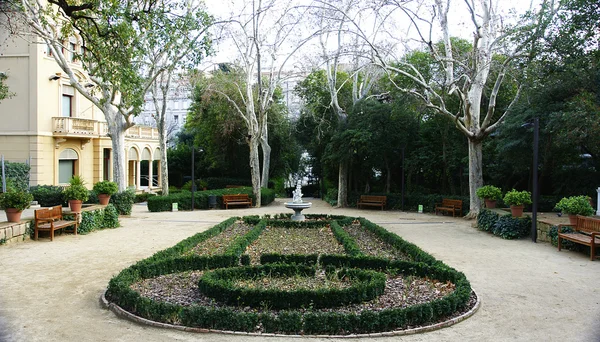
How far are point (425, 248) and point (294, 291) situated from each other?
661 centimetres

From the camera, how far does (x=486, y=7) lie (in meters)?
17.2

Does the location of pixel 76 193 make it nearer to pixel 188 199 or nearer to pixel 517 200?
pixel 188 199

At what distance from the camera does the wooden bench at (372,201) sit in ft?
79.4

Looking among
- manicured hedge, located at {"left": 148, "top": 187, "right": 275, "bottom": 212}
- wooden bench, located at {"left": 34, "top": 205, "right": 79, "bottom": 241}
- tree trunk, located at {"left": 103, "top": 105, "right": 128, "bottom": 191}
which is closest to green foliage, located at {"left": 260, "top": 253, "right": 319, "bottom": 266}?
wooden bench, located at {"left": 34, "top": 205, "right": 79, "bottom": 241}

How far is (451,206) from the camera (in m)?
21.4

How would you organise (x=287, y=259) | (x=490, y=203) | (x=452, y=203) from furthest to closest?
(x=452, y=203) < (x=490, y=203) < (x=287, y=259)

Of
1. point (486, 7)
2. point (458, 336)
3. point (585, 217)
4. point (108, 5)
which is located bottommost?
point (458, 336)

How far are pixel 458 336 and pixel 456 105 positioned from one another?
1874cm

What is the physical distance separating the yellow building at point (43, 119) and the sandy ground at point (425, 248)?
12542 millimetres

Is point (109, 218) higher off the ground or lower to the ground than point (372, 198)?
lower

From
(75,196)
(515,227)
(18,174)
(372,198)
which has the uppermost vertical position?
(18,174)

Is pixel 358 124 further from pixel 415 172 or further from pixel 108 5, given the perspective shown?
pixel 108 5

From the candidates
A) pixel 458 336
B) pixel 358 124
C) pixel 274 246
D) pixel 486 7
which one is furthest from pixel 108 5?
pixel 358 124

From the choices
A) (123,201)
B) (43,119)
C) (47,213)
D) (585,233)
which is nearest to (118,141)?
(123,201)
